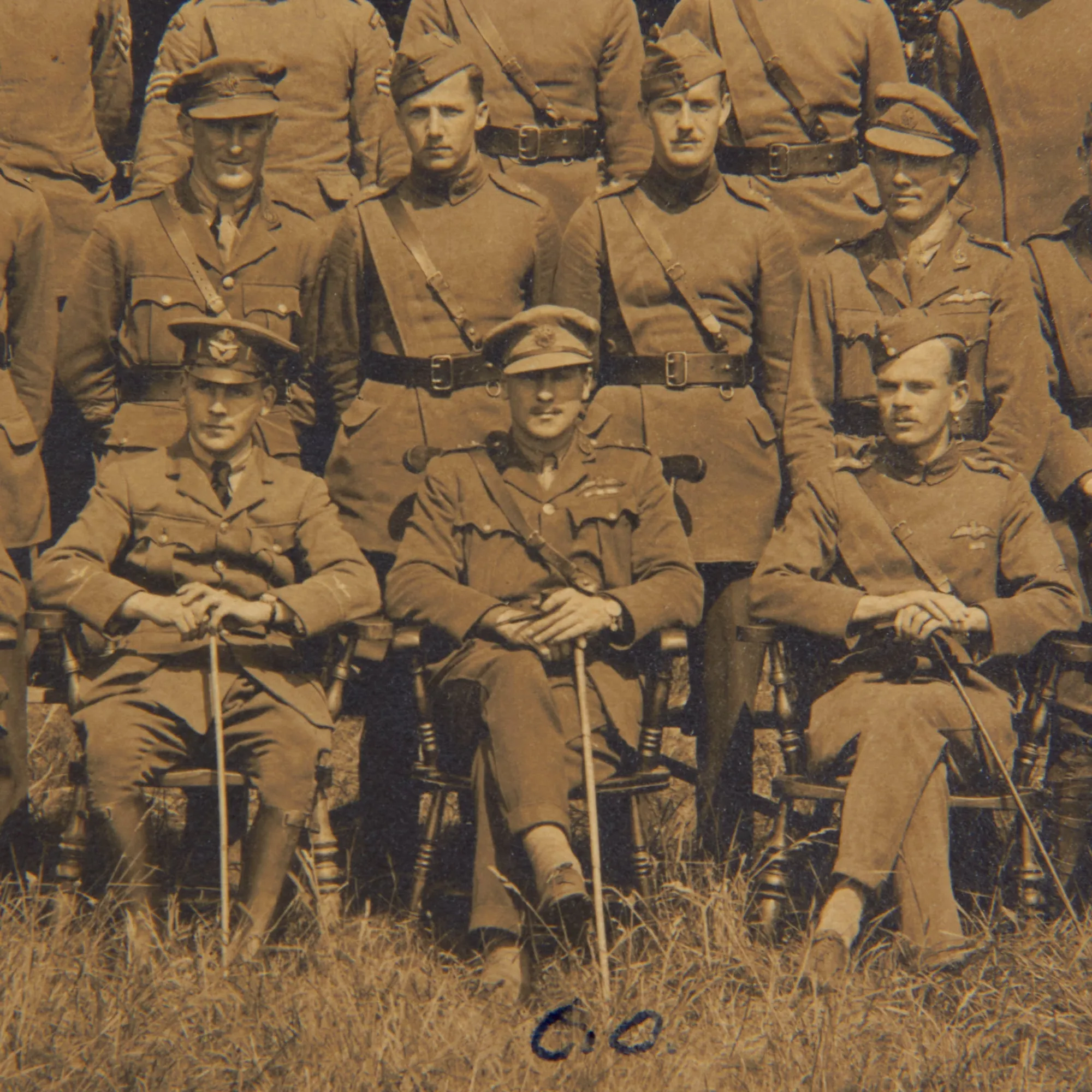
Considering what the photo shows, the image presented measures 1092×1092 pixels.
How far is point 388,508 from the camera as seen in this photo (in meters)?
5.94

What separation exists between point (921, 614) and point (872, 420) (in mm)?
891

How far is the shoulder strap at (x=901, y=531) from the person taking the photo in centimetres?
552

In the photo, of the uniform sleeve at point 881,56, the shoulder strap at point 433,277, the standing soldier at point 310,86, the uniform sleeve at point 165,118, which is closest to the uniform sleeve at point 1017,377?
the uniform sleeve at point 881,56

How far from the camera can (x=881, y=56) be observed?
21.7 feet

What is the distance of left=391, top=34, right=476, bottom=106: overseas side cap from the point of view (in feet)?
19.1

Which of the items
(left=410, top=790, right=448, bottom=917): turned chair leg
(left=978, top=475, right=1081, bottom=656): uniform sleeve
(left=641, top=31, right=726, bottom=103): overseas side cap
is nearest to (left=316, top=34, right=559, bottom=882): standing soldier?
(left=410, top=790, right=448, bottom=917): turned chair leg

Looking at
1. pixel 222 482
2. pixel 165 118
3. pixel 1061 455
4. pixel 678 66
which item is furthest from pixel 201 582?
pixel 1061 455

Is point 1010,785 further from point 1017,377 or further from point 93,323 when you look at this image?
point 93,323

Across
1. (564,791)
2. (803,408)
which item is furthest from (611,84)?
(564,791)

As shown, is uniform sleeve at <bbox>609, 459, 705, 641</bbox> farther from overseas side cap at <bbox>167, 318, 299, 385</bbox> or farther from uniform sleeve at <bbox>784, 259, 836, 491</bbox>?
overseas side cap at <bbox>167, 318, 299, 385</bbox>

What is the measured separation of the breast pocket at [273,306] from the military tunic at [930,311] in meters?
1.47

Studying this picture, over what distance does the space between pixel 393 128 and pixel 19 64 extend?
3.90 ft

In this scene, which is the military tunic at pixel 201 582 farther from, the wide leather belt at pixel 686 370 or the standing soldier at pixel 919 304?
the standing soldier at pixel 919 304

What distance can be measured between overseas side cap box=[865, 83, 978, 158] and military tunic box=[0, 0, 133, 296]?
7.86 feet
